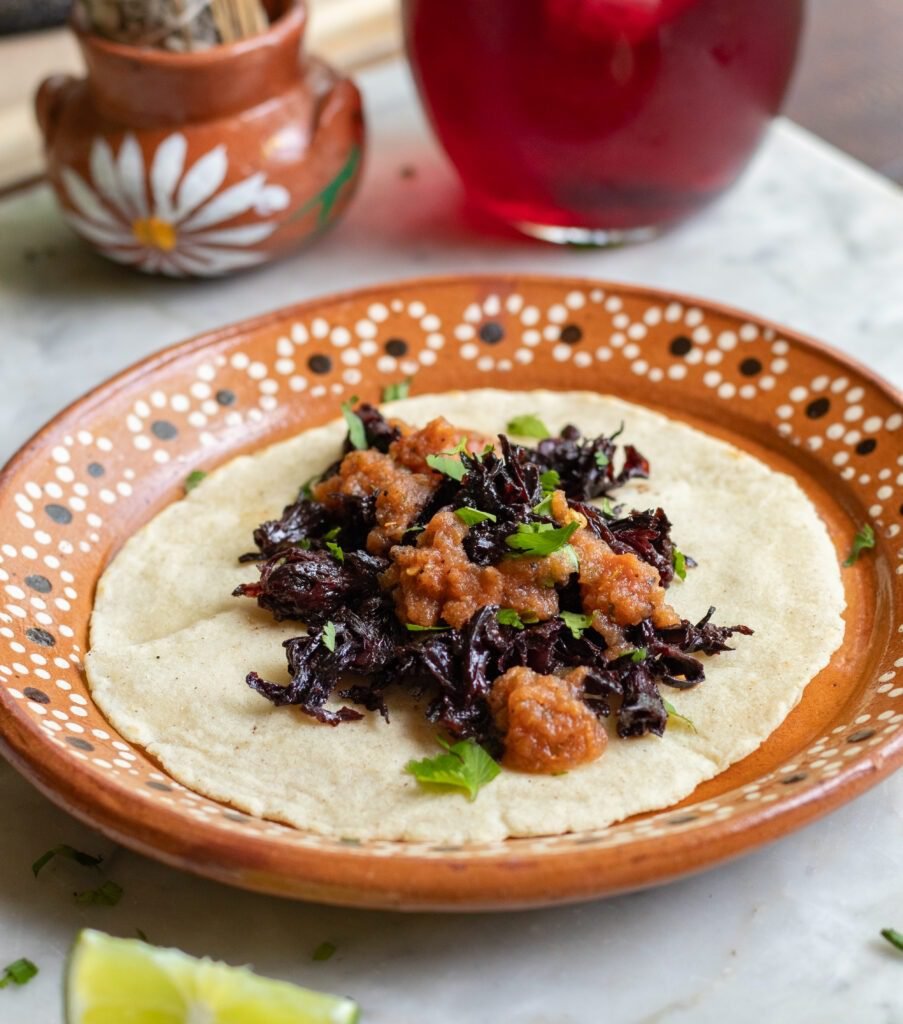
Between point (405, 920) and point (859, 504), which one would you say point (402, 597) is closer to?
point (405, 920)

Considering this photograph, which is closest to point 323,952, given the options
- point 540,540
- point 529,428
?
point 540,540

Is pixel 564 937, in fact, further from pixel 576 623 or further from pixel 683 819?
pixel 576 623

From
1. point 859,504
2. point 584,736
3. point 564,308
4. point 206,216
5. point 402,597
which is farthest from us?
point 206,216

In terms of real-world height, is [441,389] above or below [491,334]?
below

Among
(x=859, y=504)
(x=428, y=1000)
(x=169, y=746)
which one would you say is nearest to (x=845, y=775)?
(x=428, y=1000)

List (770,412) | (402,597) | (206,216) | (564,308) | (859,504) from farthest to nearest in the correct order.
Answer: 1. (206,216)
2. (564,308)
3. (770,412)
4. (859,504)
5. (402,597)

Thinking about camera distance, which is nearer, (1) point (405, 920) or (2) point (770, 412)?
(1) point (405, 920)

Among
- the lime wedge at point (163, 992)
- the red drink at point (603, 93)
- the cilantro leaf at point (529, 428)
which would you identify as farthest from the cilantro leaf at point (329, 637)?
the red drink at point (603, 93)

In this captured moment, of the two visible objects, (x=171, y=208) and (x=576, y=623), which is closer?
(x=576, y=623)
